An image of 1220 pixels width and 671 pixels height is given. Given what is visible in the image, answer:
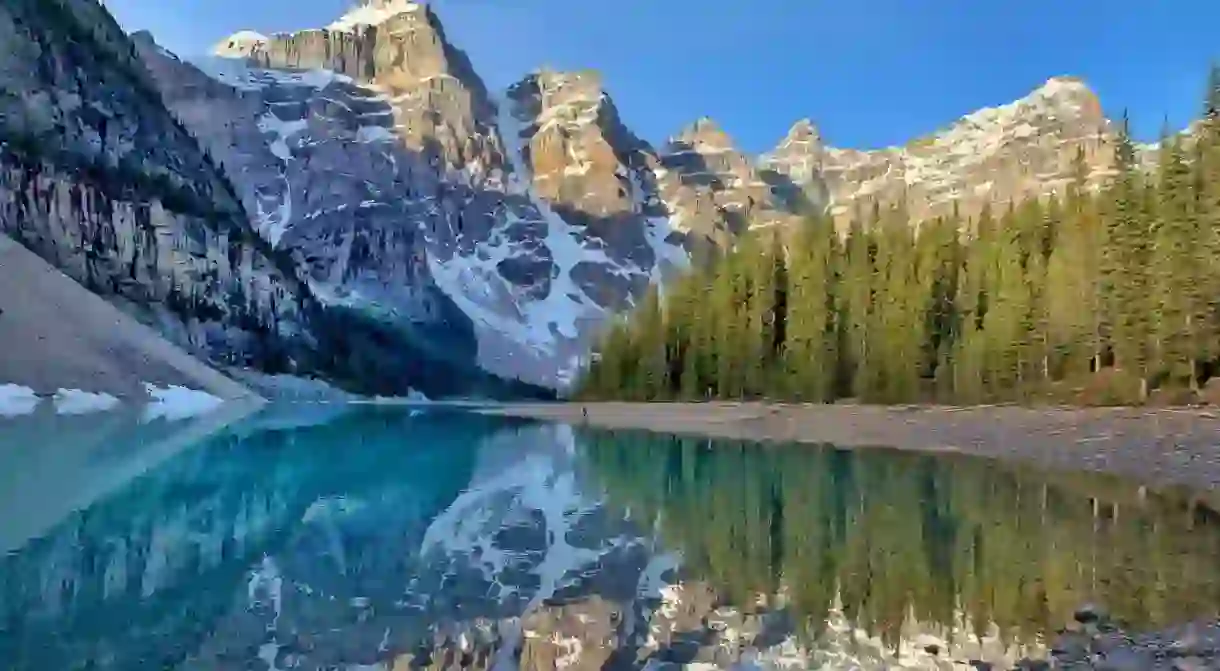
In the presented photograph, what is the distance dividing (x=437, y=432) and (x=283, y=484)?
42777 mm

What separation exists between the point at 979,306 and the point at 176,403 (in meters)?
74.9

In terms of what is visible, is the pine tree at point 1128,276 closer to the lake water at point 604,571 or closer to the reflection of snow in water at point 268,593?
the lake water at point 604,571

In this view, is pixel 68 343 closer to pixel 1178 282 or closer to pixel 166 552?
pixel 166 552

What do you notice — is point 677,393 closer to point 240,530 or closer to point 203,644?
point 240,530

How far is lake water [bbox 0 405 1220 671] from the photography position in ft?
35.7

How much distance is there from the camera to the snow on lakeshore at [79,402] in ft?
230

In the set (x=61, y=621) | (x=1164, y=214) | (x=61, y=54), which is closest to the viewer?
(x=61, y=621)

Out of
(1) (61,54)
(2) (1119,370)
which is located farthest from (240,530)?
(1) (61,54)

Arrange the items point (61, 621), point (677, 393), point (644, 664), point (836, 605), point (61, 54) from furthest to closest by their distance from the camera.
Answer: point (61, 54), point (677, 393), point (836, 605), point (61, 621), point (644, 664)

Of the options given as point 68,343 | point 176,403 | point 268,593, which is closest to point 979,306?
point 268,593

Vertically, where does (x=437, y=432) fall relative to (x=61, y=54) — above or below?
below

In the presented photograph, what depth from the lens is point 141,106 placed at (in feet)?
515

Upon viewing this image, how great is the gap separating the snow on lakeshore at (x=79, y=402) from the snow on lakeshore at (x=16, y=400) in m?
1.67

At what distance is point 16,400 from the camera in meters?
66.1
